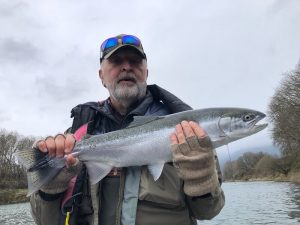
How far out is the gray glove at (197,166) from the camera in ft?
12.1

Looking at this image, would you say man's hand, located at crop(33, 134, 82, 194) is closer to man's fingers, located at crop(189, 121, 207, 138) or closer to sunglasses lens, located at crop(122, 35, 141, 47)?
man's fingers, located at crop(189, 121, 207, 138)

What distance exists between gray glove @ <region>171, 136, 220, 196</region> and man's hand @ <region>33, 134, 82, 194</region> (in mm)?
1118

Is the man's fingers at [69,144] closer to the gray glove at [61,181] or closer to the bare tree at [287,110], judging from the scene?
the gray glove at [61,181]

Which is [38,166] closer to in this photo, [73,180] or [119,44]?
[73,180]

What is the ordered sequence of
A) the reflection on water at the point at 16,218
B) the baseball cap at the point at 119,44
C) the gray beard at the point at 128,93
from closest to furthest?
the gray beard at the point at 128,93, the baseball cap at the point at 119,44, the reflection on water at the point at 16,218

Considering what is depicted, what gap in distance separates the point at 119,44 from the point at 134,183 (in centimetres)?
176

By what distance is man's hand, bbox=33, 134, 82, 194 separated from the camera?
399 cm

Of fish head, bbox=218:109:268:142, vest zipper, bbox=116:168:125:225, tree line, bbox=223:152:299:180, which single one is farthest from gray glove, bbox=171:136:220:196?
tree line, bbox=223:152:299:180

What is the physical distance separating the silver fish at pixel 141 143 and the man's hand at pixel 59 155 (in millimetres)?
56

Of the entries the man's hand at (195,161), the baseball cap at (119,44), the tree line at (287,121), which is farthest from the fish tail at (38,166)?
the tree line at (287,121)

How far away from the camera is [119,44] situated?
4730mm

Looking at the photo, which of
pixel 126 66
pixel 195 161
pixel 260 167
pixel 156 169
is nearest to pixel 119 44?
pixel 126 66

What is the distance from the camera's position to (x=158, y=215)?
3.77 metres

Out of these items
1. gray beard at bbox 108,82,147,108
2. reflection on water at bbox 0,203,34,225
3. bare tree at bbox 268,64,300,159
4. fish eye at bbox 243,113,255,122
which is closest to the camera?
fish eye at bbox 243,113,255,122
